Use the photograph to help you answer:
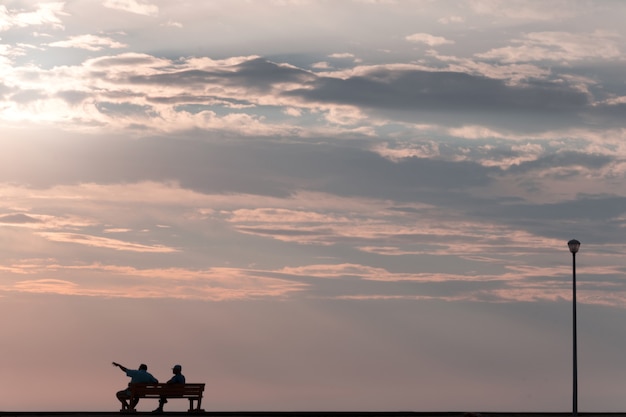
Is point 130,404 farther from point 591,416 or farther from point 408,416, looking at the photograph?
point 591,416

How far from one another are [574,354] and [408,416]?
6.85 metres

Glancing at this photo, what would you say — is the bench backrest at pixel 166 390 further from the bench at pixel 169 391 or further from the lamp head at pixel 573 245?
the lamp head at pixel 573 245

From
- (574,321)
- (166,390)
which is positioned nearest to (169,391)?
(166,390)

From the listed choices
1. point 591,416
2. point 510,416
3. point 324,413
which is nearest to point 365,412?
point 324,413

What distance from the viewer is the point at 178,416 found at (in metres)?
48.0

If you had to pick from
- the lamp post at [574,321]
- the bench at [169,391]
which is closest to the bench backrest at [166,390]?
the bench at [169,391]

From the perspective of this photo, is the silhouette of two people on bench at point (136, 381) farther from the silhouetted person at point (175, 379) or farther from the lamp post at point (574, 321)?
the lamp post at point (574, 321)

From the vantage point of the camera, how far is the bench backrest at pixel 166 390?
162ft

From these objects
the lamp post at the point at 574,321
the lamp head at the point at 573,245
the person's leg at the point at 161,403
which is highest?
the lamp head at the point at 573,245

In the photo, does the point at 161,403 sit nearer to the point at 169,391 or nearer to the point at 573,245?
the point at 169,391

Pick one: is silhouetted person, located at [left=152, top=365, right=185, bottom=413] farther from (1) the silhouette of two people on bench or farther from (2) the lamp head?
(2) the lamp head

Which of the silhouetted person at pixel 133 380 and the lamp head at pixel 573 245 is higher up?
the lamp head at pixel 573 245

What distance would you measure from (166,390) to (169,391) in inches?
3.8

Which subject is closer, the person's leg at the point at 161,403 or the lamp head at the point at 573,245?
the person's leg at the point at 161,403
